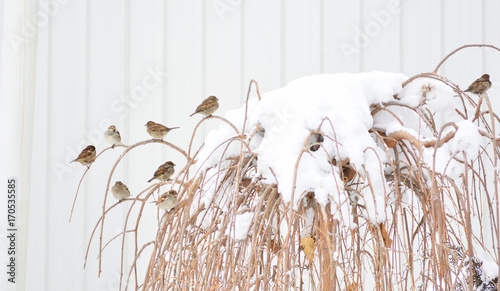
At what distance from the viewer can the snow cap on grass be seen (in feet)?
2.33

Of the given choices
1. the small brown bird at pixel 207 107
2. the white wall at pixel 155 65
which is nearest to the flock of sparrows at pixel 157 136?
the small brown bird at pixel 207 107

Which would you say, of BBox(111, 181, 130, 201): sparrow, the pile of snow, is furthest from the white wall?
the pile of snow

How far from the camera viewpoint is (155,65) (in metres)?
2.07

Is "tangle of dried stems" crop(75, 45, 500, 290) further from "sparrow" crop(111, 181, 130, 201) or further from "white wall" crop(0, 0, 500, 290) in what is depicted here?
"white wall" crop(0, 0, 500, 290)

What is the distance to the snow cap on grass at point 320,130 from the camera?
2.33 feet

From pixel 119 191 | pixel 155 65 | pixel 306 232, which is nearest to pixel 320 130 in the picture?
pixel 306 232

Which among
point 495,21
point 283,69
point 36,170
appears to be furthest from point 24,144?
point 495,21

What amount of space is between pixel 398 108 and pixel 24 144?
1.40 metres

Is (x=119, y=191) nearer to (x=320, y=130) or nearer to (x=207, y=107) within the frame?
(x=207, y=107)

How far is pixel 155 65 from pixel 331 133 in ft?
4.61

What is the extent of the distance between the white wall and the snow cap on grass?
1.23 m

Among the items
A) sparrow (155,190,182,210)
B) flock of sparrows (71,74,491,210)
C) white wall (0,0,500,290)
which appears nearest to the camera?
sparrow (155,190,182,210)

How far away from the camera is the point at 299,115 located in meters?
0.78

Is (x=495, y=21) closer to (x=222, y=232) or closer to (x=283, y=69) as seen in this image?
(x=283, y=69)
